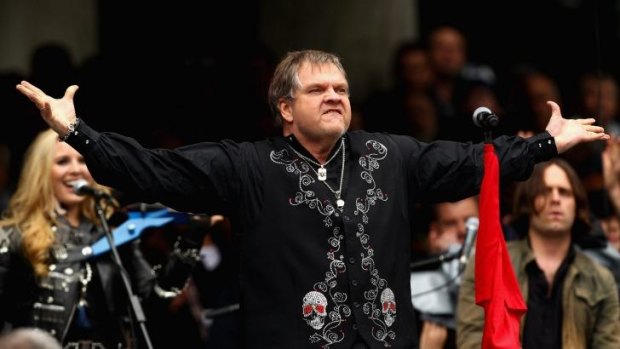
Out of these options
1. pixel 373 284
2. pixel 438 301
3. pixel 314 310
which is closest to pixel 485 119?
pixel 373 284

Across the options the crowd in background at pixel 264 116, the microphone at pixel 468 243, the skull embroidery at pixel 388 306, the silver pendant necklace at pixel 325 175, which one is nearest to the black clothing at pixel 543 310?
the microphone at pixel 468 243

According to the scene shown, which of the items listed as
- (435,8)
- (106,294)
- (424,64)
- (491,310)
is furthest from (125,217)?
(435,8)

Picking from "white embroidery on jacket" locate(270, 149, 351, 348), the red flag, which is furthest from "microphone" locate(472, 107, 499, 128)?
"white embroidery on jacket" locate(270, 149, 351, 348)

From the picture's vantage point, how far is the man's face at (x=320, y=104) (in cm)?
746

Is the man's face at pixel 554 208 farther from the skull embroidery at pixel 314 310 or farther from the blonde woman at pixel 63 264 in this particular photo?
the skull embroidery at pixel 314 310

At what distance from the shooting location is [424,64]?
1225 centimetres

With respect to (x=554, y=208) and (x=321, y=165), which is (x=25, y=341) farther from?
(x=554, y=208)

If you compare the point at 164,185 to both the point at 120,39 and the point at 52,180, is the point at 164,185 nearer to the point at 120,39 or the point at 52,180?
the point at 52,180

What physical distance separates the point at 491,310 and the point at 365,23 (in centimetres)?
587

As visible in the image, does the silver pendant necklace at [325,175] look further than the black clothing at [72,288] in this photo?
No

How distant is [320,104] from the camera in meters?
7.47

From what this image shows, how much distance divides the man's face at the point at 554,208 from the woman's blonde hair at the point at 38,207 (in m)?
2.28

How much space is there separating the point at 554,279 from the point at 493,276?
1.32 m

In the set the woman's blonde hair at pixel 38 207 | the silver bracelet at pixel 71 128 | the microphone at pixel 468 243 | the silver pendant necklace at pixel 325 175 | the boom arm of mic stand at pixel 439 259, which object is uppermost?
the silver bracelet at pixel 71 128
